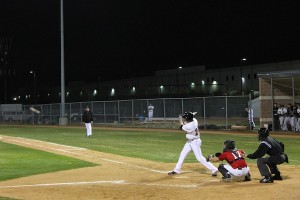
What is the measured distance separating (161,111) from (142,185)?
31.0 metres

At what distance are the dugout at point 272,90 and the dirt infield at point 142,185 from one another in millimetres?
17151

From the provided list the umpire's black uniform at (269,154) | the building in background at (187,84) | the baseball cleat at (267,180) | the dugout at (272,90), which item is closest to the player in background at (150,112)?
the dugout at (272,90)

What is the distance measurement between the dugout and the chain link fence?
2.72 m

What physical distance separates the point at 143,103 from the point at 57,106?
13.3 metres

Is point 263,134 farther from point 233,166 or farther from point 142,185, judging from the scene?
point 142,185

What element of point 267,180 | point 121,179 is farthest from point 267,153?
point 121,179

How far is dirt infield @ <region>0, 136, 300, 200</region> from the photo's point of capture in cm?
973

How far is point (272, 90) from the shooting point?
31.3 meters

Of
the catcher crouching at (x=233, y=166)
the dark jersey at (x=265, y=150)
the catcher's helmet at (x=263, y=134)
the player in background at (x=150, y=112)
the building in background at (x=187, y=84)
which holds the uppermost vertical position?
the building in background at (x=187, y=84)

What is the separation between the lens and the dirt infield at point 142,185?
9.73 m

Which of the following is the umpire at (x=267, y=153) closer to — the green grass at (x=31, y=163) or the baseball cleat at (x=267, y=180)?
the baseball cleat at (x=267, y=180)

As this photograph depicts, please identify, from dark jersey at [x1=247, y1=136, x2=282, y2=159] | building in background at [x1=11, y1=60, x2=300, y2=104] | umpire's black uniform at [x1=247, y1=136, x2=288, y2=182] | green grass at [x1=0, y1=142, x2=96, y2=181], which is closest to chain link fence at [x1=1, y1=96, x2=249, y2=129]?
green grass at [x1=0, y1=142, x2=96, y2=181]

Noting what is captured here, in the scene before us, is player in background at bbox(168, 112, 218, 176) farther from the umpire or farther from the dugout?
the dugout

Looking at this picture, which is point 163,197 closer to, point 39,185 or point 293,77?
point 39,185
